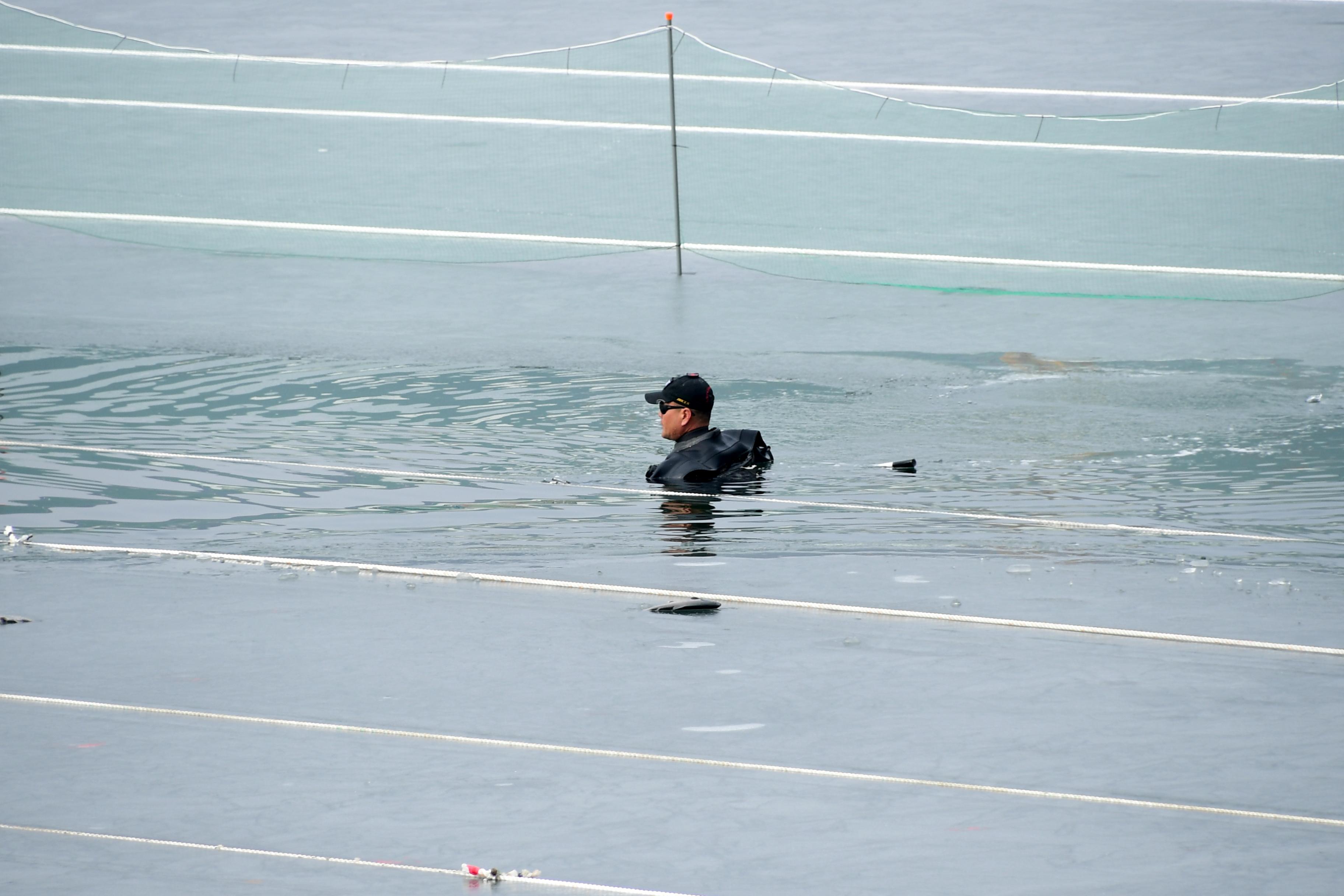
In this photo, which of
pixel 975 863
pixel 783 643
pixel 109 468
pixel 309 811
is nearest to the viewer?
pixel 975 863

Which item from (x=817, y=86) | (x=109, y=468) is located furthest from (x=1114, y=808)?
(x=817, y=86)

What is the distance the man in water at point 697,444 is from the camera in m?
9.62

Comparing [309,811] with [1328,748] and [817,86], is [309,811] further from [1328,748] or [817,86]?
[817,86]

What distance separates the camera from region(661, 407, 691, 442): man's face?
981 cm

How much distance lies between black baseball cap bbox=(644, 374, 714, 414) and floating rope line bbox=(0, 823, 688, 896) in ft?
16.1

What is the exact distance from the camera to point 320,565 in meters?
8.12

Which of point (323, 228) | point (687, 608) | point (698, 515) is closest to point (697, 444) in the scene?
point (698, 515)

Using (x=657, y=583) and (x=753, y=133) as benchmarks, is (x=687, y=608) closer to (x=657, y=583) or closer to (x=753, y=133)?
(x=657, y=583)

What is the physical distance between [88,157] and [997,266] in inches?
373

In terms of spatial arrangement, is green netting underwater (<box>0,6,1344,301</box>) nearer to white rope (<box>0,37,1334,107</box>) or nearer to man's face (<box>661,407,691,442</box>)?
white rope (<box>0,37,1334,107</box>)

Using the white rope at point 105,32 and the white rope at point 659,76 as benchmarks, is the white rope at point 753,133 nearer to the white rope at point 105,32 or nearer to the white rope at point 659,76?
the white rope at point 659,76

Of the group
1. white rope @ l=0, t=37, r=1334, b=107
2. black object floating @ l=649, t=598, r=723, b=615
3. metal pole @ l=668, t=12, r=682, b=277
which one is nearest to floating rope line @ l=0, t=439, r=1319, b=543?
black object floating @ l=649, t=598, r=723, b=615

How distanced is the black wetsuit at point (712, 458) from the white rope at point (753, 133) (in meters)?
6.77

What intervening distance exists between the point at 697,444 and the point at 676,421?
18 cm
